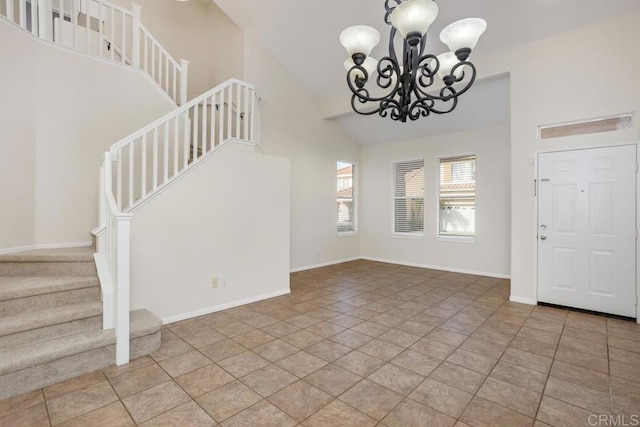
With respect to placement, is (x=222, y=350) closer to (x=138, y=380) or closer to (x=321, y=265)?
(x=138, y=380)

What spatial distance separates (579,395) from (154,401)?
294 centimetres

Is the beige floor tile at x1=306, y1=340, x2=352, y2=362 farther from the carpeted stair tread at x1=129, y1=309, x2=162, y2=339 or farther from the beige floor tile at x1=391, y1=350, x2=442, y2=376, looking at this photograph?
the carpeted stair tread at x1=129, y1=309, x2=162, y2=339

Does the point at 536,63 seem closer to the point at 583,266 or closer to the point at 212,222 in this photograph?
the point at 583,266

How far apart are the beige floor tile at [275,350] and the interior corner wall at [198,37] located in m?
4.50

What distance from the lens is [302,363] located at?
8.42ft

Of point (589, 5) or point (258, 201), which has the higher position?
point (589, 5)

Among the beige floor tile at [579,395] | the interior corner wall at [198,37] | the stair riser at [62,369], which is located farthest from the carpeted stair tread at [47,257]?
the beige floor tile at [579,395]

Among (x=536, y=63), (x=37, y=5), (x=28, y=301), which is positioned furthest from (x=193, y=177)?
(x=536, y=63)

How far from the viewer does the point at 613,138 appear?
362cm

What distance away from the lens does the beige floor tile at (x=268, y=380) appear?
2.20m

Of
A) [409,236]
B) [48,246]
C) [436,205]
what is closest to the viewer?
[48,246]

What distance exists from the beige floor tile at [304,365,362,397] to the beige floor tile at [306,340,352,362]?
0.60ft

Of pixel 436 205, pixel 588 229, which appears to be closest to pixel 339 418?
pixel 588 229

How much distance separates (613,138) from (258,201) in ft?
14.6
